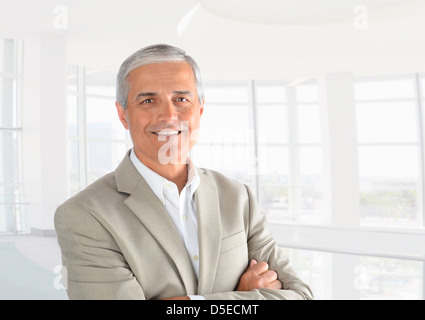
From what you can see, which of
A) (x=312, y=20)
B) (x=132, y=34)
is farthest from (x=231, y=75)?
(x=132, y=34)

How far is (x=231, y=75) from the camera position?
1261 cm

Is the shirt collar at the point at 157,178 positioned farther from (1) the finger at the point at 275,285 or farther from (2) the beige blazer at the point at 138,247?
(1) the finger at the point at 275,285

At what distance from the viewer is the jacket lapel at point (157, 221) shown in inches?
59.1

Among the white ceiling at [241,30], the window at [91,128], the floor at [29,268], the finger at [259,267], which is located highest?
the white ceiling at [241,30]

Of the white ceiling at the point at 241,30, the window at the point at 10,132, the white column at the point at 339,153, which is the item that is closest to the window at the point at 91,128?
the white ceiling at the point at 241,30

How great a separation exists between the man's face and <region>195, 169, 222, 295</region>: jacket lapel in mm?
186

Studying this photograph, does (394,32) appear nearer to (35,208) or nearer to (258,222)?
(35,208)

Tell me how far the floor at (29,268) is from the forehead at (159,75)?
404cm

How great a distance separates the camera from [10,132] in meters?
9.45

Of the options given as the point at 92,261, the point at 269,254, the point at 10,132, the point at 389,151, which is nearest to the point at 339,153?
the point at 389,151

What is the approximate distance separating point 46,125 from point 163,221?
25.3ft

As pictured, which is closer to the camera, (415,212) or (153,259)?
(153,259)

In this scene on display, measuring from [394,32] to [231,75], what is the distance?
446cm

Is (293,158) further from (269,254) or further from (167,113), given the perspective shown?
(167,113)
